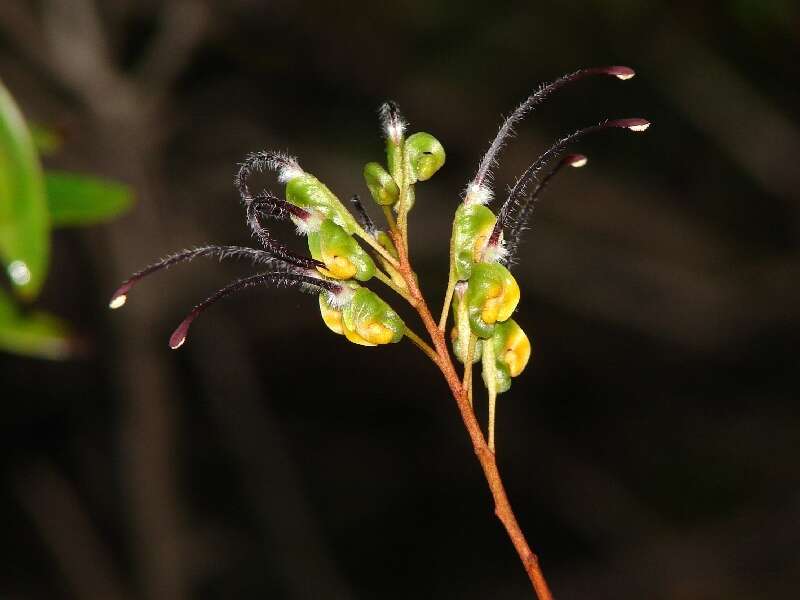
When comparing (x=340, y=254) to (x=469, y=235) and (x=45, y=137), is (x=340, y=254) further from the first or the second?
(x=45, y=137)

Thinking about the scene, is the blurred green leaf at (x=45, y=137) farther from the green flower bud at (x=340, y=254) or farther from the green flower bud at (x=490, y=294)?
the green flower bud at (x=490, y=294)

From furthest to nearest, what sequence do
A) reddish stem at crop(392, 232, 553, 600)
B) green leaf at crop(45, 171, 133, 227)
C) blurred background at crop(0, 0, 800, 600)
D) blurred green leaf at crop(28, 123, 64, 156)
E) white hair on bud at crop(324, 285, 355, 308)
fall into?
blurred background at crop(0, 0, 800, 600), blurred green leaf at crop(28, 123, 64, 156), green leaf at crop(45, 171, 133, 227), white hair on bud at crop(324, 285, 355, 308), reddish stem at crop(392, 232, 553, 600)

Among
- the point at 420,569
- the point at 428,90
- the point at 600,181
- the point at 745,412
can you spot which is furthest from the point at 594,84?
the point at 420,569

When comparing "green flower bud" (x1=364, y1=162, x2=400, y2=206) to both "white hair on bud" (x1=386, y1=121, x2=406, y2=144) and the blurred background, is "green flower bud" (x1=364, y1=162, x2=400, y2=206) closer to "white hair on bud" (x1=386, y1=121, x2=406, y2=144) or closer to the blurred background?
"white hair on bud" (x1=386, y1=121, x2=406, y2=144)

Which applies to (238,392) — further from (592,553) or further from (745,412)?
(745,412)

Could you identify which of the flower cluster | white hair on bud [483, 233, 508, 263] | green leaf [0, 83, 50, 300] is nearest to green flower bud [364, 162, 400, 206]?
the flower cluster

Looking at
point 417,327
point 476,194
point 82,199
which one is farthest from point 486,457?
point 417,327
